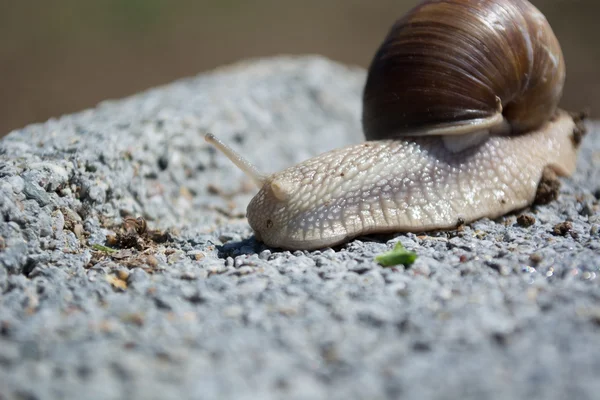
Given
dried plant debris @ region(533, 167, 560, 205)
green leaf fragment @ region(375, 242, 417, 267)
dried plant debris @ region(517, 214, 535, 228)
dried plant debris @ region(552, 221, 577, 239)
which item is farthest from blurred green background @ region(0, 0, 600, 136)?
green leaf fragment @ region(375, 242, 417, 267)

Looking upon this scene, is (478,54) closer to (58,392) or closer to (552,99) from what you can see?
(552,99)

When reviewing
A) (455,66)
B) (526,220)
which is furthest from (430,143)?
(526,220)

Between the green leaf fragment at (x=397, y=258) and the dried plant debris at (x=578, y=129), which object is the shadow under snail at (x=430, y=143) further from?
the dried plant debris at (x=578, y=129)

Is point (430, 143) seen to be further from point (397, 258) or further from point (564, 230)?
point (397, 258)

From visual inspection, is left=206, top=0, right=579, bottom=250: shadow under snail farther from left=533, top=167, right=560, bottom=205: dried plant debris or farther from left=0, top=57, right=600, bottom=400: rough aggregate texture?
left=0, top=57, right=600, bottom=400: rough aggregate texture

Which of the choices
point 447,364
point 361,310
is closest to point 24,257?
point 361,310
